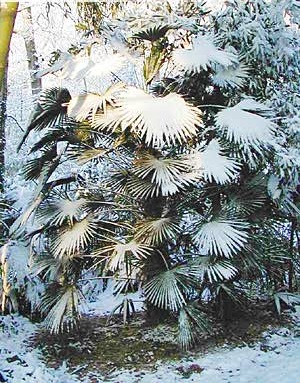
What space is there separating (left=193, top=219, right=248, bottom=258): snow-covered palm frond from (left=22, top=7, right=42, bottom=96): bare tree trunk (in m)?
3.94

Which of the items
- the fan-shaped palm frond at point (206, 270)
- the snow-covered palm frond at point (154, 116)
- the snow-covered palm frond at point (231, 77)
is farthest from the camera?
the snow-covered palm frond at point (231, 77)

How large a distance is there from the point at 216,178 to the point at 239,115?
1.79 feet

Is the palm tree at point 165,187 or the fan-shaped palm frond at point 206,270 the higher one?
the palm tree at point 165,187

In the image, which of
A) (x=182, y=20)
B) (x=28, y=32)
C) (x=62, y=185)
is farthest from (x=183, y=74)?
(x=28, y=32)

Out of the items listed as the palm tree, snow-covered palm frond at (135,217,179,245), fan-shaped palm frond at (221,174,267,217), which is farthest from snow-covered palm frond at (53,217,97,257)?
fan-shaped palm frond at (221,174,267,217)

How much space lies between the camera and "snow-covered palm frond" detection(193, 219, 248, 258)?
3605 mm

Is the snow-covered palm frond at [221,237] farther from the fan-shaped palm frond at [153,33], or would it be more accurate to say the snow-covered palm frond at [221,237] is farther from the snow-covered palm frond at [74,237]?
the fan-shaped palm frond at [153,33]

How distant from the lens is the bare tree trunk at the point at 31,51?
6.75 meters

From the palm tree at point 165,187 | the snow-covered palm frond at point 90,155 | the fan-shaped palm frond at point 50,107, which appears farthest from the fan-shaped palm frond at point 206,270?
the fan-shaped palm frond at point 50,107

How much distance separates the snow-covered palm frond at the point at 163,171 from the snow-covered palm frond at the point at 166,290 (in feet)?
2.01

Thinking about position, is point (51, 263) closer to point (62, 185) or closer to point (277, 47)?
point (62, 185)

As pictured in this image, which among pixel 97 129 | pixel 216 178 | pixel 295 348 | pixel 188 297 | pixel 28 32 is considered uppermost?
pixel 28 32

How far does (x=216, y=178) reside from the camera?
364cm

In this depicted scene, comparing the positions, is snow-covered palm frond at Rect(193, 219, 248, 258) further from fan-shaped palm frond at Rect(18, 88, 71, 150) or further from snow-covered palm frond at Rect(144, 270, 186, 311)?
fan-shaped palm frond at Rect(18, 88, 71, 150)
